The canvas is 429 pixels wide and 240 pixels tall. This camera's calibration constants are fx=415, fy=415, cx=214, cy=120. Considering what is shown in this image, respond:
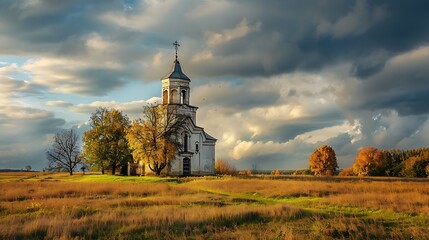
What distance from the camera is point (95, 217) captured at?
694 inches

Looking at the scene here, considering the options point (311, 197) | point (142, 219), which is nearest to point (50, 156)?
point (311, 197)

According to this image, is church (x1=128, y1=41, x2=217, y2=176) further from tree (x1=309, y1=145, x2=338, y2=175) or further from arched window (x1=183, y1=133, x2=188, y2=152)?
tree (x1=309, y1=145, x2=338, y2=175)

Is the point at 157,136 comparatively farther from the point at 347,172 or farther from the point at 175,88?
the point at 347,172

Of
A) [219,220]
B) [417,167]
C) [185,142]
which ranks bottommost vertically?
[219,220]

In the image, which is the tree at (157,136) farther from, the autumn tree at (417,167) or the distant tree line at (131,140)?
the autumn tree at (417,167)

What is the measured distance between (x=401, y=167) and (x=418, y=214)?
70818 millimetres

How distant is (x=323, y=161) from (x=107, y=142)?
49414mm

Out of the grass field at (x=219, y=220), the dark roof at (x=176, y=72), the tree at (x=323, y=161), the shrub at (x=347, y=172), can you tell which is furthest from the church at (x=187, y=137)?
the shrub at (x=347, y=172)

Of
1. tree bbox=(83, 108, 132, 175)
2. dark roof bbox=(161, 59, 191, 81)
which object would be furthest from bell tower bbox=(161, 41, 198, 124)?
tree bbox=(83, 108, 132, 175)

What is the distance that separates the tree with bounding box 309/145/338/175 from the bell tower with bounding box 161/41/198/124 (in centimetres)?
3805

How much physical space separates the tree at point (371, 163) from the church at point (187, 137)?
3987 centimetres

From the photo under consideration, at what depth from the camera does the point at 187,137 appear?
65.5 metres

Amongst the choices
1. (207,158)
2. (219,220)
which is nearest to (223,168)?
(207,158)

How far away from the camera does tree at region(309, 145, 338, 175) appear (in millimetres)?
93375
